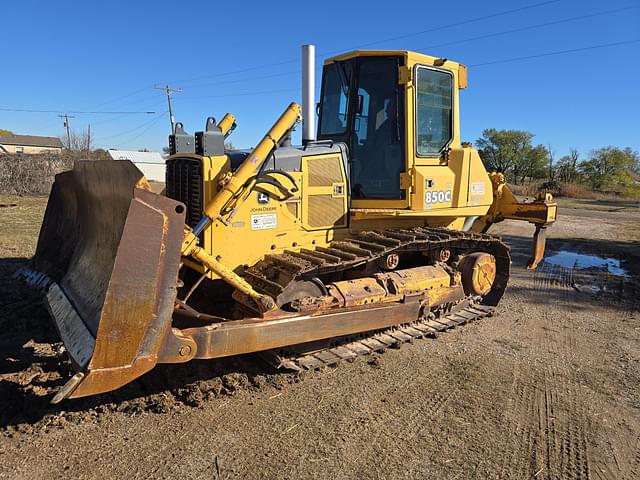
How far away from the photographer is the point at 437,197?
5430 millimetres

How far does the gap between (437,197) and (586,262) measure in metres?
6.71

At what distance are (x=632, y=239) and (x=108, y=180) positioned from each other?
14.9 meters

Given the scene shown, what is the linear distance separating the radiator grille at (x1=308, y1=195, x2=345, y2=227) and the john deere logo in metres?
0.56

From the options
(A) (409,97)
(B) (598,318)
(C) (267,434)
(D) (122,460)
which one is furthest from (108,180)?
(B) (598,318)

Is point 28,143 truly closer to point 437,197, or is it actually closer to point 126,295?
point 437,197

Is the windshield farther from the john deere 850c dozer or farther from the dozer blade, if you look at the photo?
the dozer blade

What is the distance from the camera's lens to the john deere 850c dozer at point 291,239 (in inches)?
117

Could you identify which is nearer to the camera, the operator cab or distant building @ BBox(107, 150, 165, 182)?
the operator cab

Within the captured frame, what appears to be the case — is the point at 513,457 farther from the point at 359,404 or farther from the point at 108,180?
the point at 108,180

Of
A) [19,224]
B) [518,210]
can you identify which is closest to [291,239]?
[518,210]

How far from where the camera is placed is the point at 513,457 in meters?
3.19

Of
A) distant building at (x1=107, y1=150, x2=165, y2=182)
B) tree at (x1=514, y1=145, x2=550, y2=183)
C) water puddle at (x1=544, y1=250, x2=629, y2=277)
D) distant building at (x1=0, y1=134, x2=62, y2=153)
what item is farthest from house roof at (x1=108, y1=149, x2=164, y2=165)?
water puddle at (x1=544, y1=250, x2=629, y2=277)

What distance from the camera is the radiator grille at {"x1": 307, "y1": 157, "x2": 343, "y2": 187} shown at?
475 centimetres

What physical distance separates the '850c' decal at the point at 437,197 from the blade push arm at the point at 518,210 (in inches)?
57.8
